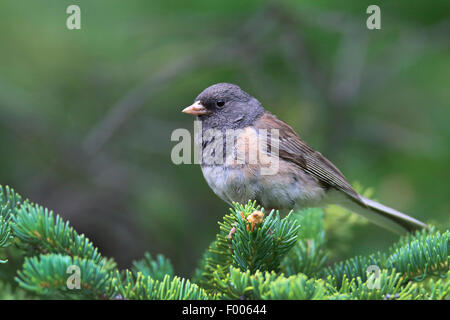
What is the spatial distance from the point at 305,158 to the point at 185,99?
1.53m

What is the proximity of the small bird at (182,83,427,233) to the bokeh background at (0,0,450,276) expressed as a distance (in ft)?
1.85

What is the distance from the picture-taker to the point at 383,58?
12.2ft

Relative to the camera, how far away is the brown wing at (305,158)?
2.67 metres

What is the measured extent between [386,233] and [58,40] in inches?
113

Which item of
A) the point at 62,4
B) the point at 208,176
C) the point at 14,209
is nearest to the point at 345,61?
the point at 208,176

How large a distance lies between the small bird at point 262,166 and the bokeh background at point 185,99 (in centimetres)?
56

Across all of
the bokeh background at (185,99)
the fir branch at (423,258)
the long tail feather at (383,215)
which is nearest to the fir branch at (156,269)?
the fir branch at (423,258)

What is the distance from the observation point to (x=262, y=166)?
92.9 inches

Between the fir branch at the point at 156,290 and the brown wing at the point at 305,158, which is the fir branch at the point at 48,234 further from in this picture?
the brown wing at the point at 305,158

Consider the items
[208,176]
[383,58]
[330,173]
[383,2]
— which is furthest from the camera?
[383,58]

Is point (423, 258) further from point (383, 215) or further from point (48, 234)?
point (48, 234)

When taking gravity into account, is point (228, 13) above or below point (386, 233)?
above

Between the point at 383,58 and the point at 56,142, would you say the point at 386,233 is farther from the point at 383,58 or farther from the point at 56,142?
the point at 56,142

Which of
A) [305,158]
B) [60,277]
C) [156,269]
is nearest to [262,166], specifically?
[305,158]
